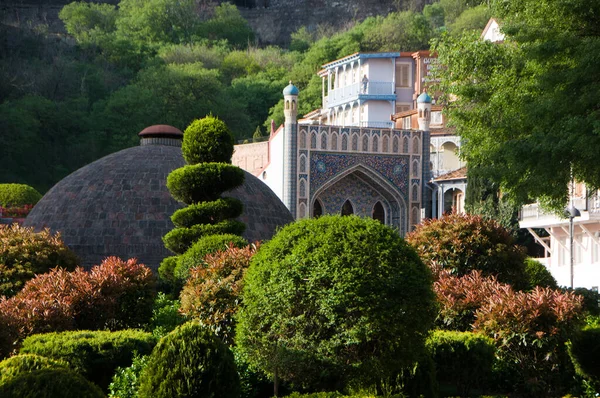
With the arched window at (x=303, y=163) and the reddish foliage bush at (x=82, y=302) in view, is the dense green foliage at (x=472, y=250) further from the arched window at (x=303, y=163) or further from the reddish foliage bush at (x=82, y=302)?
the arched window at (x=303, y=163)

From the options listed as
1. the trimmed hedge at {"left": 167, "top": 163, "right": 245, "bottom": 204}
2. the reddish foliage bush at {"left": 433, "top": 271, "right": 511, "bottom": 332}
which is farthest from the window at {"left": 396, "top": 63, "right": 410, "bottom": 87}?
the reddish foliage bush at {"left": 433, "top": 271, "right": 511, "bottom": 332}

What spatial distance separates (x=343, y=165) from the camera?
153ft

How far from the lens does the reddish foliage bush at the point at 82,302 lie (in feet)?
51.9

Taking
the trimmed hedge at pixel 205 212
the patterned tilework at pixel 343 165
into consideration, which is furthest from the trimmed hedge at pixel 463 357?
the patterned tilework at pixel 343 165

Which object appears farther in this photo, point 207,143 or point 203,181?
point 207,143

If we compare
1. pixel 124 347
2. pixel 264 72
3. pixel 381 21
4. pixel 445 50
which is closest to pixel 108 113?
pixel 264 72

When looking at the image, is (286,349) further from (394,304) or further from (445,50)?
(445,50)

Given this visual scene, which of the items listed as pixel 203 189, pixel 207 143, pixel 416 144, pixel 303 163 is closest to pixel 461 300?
pixel 203 189

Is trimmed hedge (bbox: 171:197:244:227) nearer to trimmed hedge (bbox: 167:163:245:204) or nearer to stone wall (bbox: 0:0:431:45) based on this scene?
trimmed hedge (bbox: 167:163:245:204)

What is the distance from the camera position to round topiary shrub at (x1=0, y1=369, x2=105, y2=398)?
9.55 meters

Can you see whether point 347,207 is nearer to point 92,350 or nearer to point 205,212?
point 205,212

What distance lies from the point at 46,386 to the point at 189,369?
2066 millimetres

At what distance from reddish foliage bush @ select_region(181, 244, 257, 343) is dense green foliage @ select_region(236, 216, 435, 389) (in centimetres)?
296

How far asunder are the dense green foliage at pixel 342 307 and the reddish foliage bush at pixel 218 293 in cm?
296
